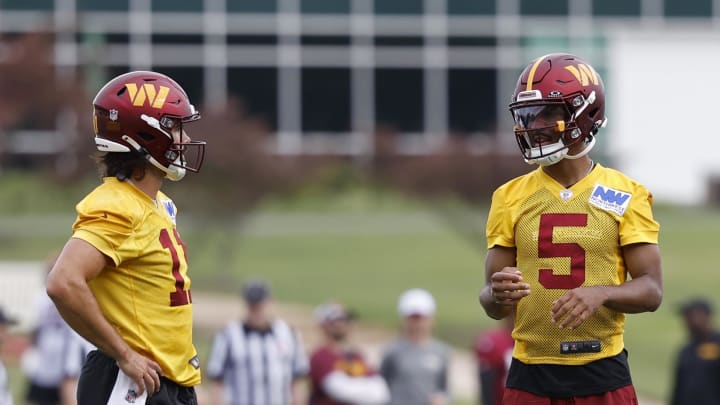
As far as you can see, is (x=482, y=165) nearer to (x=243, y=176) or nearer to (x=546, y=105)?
(x=243, y=176)

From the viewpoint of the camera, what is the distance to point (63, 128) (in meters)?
25.3

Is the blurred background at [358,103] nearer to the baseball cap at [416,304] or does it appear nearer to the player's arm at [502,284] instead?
the baseball cap at [416,304]

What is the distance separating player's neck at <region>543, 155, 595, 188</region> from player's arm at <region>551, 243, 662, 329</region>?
38 cm

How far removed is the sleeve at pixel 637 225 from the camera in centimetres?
556

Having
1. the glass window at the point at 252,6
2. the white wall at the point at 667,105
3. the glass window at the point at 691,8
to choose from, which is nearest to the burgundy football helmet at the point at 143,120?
the glass window at the point at 252,6

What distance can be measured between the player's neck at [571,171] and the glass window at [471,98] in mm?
35661

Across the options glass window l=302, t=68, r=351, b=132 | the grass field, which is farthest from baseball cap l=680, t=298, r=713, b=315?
glass window l=302, t=68, r=351, b=132

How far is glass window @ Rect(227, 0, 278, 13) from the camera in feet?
132

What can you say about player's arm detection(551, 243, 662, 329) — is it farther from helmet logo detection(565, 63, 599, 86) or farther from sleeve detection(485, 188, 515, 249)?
helmet logo detection(565, 63, 599, 86)

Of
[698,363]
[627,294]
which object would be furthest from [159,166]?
[698,363]

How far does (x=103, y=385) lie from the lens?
5.50 meters

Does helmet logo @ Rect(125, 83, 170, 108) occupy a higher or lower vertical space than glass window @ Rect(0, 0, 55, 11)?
lower

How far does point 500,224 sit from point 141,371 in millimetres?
1709

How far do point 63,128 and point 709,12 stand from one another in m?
25.0
